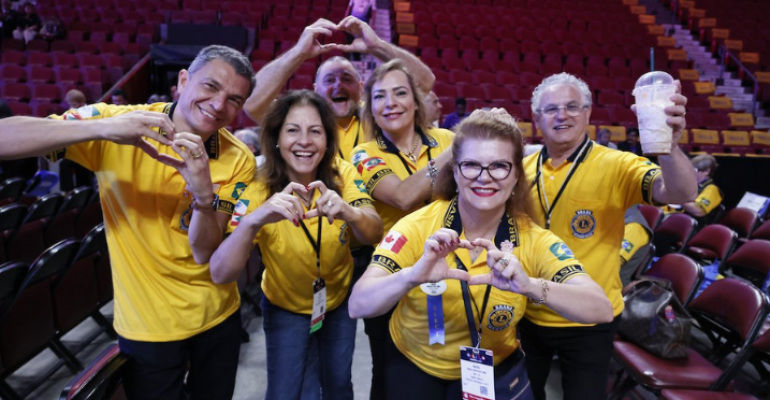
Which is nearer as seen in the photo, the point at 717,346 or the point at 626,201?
the point at 626,201

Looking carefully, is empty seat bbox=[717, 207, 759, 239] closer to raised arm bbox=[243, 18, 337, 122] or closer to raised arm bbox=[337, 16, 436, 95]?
raised arm bbox=[337, 16, 436, 95]

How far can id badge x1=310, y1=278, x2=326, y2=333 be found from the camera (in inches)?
68.6

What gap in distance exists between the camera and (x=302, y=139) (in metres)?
1.79

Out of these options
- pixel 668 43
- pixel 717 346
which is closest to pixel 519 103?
pixel 668 43

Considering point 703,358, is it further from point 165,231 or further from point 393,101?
point 165,231

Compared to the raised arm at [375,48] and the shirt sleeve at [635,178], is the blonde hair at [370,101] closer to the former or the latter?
the raised arm at [375,48]

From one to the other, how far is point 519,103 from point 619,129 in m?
2.00

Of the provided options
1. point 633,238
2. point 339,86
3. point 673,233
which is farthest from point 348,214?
point 673,233

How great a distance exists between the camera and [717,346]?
278cm

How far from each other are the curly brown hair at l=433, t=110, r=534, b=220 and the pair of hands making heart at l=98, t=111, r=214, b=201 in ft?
2.62

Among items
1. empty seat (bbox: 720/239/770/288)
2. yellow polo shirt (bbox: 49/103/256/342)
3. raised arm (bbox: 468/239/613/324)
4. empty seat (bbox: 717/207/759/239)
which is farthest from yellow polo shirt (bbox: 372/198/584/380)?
empty seat (bbox: 717/207/759/239)

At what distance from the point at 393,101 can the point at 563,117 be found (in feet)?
2.35

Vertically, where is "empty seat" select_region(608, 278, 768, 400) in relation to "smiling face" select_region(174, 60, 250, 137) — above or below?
below

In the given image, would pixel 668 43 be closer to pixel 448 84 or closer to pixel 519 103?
pixel 519 103
